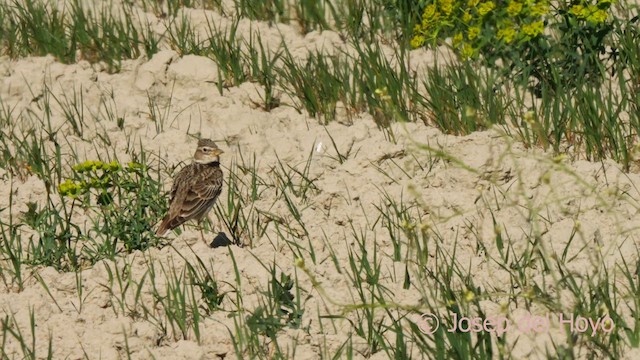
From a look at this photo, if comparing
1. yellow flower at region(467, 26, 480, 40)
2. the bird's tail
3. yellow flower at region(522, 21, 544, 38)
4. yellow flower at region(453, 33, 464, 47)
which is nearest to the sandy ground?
the bird's tail

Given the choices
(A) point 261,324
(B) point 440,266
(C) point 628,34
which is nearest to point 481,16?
(C) point 628,34

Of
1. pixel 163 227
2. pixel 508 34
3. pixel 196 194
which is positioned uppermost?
pixel 508 34

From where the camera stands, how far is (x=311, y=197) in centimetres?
729

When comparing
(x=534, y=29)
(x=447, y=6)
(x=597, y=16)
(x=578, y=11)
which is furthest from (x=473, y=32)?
(x=597, y=16)

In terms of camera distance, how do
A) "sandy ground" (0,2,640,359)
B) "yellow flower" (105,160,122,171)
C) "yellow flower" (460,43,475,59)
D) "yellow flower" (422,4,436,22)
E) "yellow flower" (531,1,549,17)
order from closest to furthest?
"sandy ground" (0,2,640,359)
"yellow flower" (105,160,122,171)
"yellow flower" (531,1,549,17)
"yellow flower" (460,43,475,59)
"yellow flower" (422,4,436,22)

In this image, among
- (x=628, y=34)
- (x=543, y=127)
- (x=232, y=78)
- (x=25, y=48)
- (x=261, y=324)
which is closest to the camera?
(x=261, y=324)

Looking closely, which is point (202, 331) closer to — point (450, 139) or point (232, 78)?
point (450, 139)

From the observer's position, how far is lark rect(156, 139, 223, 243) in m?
6.78

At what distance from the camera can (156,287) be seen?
628 centimetres

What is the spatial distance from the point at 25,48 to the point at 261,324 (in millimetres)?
4857

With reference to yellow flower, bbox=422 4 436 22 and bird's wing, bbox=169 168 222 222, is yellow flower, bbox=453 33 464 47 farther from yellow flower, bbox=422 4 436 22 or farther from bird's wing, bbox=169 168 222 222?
bird's wing, bbox=169 168 222 222

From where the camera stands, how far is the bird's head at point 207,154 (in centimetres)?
747

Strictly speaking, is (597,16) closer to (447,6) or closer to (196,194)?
(447,6)

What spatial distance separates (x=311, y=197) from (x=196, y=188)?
82 cm
